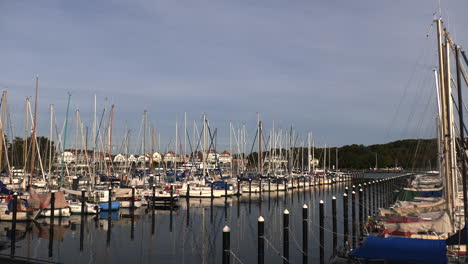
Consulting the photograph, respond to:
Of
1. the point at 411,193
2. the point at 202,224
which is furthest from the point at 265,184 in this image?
the point at 202,224

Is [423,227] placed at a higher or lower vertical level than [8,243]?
higher

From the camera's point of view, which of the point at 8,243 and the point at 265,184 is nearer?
the point at 8,243

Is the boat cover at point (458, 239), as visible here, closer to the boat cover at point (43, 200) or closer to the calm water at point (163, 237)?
the calm water at point (163, 237)

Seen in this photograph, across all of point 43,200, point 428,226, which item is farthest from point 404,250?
point 43,200

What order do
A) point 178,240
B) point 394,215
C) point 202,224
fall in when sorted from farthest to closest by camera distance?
point 202,224
point 178,240
point 394,215

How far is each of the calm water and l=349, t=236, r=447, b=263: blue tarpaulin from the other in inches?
334

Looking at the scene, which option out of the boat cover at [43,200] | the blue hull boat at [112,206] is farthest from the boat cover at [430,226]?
the blue hull boat at [112,206]

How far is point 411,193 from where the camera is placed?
1924 inches

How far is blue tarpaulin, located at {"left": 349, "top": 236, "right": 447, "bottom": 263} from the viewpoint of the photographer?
17.5 m

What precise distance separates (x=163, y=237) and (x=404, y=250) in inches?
844

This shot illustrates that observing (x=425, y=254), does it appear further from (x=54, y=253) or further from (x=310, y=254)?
(x=54, y=253)

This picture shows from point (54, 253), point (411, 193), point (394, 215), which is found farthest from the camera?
point (411, 193)

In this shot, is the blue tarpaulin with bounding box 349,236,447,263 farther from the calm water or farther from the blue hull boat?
the blue hull boat

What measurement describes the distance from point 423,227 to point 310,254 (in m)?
7.69
